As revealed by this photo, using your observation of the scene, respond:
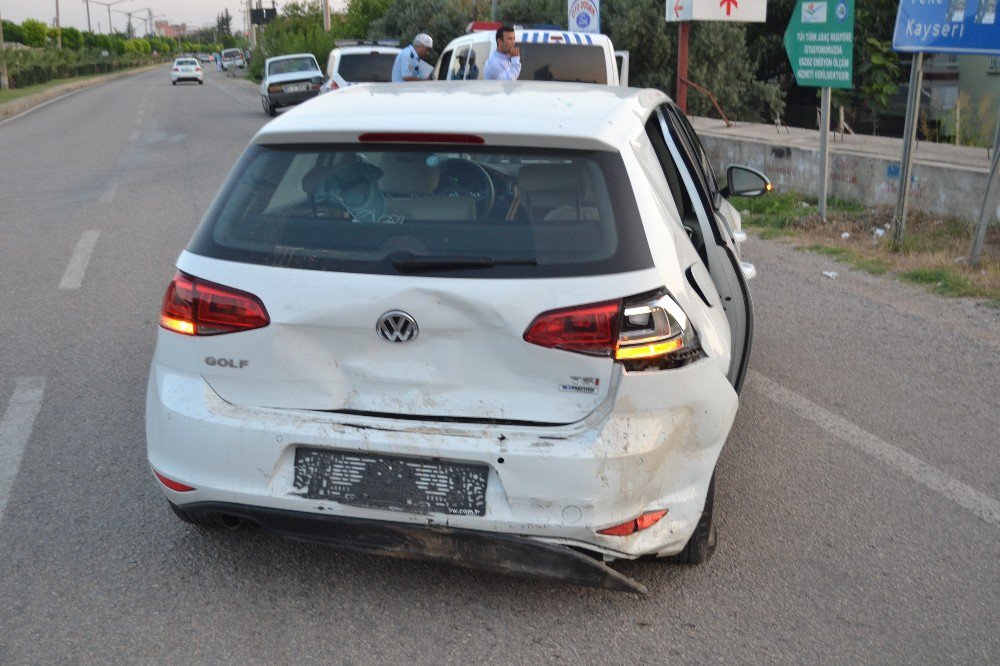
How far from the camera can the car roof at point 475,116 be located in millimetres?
3303

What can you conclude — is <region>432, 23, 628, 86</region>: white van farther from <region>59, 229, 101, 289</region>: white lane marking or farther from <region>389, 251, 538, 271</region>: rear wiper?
<region>389, 251, 538, 271</region>: rear wiper

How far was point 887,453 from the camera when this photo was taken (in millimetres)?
4738

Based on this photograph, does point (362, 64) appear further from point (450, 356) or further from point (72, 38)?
point (72, 38)

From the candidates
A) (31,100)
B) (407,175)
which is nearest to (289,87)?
(31,100)

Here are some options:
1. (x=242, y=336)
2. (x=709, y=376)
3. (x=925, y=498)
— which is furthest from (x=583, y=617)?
(x=925, y=498)

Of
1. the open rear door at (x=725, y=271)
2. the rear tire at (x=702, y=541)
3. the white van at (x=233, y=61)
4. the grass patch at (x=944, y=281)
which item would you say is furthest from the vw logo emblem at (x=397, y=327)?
the white van at (x=233, y=61)

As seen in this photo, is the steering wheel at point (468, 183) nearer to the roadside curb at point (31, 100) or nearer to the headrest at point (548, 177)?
the headrest at point (548, 177)

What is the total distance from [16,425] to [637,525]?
3.24m

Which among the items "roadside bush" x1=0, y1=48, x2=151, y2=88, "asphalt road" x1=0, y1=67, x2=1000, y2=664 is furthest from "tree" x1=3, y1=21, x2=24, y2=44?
"asphalt road" x1=0, y1=67, x2=1000, y2=664

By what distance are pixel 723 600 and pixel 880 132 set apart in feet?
86.8

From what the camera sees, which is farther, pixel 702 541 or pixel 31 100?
pixel 31 100

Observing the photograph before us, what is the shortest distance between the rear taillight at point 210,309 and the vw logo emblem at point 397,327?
1.14 ft

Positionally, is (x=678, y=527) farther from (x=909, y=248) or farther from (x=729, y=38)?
(x=729, y=38)

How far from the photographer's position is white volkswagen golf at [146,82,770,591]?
3111mm
